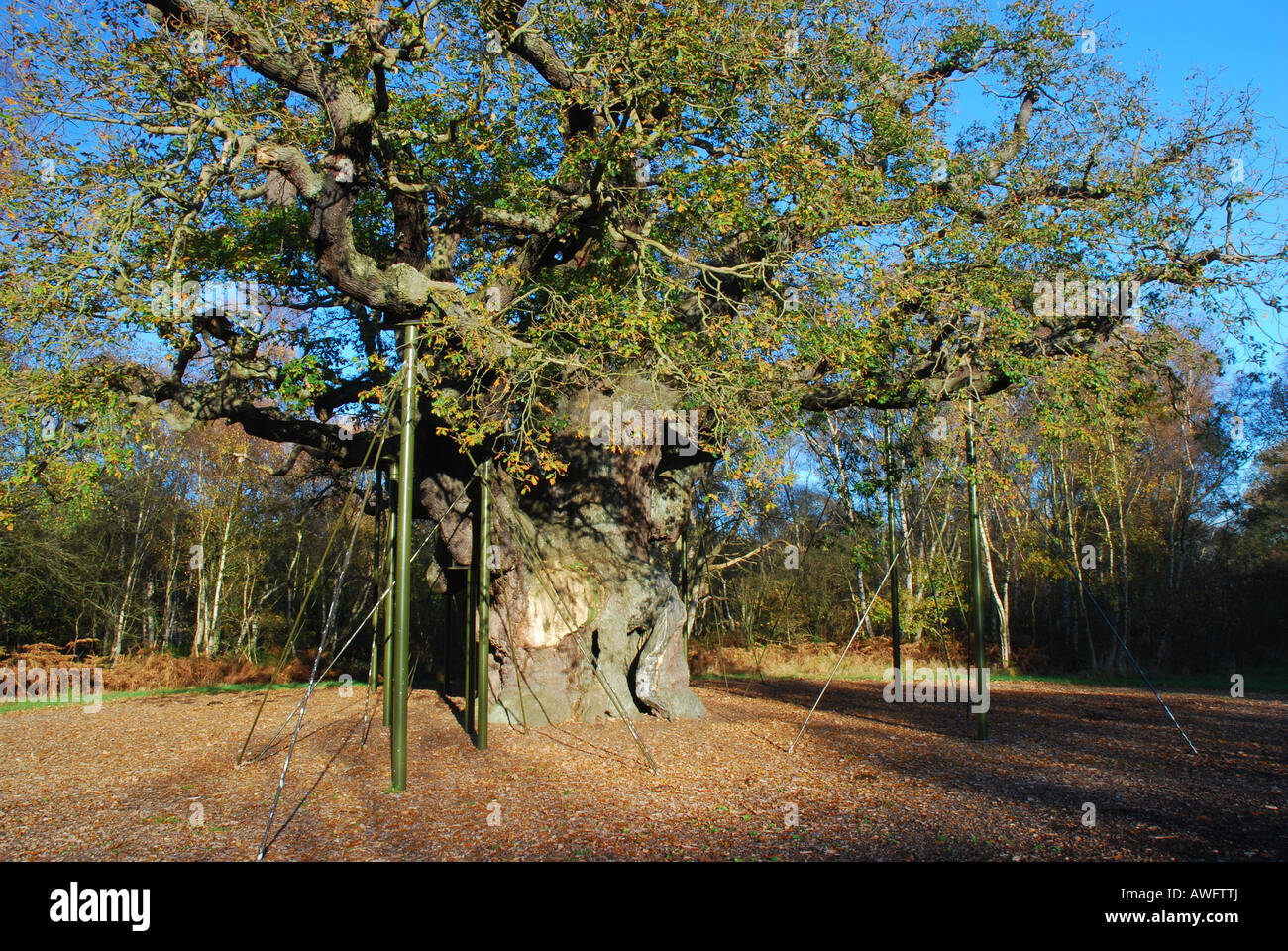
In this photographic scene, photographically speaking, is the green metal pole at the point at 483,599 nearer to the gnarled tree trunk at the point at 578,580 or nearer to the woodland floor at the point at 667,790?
the woodland floor at the point at 667,790

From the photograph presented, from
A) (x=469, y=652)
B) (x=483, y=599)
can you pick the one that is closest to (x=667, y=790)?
(x=483, y=599)

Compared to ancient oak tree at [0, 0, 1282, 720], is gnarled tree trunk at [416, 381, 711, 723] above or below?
below

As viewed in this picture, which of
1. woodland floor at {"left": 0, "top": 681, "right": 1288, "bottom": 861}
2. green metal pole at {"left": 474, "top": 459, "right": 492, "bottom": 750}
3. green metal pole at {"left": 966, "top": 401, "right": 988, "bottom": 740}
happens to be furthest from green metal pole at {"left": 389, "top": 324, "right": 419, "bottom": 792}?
green metal pole at {"left": 966, "top": 401, "right": 988, "bottom": 740}

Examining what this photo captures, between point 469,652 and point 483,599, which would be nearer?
point 483,599

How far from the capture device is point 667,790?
7.22 m

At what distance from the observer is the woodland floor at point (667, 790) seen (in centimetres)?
555

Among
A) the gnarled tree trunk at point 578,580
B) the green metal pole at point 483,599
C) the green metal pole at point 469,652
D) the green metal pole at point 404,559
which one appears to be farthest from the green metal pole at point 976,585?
the green metal pole at point 404,559

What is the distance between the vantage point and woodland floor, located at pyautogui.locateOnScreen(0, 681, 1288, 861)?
5547mm

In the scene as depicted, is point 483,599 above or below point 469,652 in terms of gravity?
above

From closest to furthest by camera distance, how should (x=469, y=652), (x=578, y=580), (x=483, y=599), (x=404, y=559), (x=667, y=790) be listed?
(x=404, y=559), (x=667, y=790), (x=483, y=599), (x=469, y=652), (x=578, y=580)

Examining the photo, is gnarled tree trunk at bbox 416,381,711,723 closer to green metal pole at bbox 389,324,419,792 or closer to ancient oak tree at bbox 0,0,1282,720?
ancient oak tree at bbox 0,0,1282,720

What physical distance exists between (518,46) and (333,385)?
5432mm

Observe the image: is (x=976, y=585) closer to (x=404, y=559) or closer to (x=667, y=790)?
(x=667, y=790)
